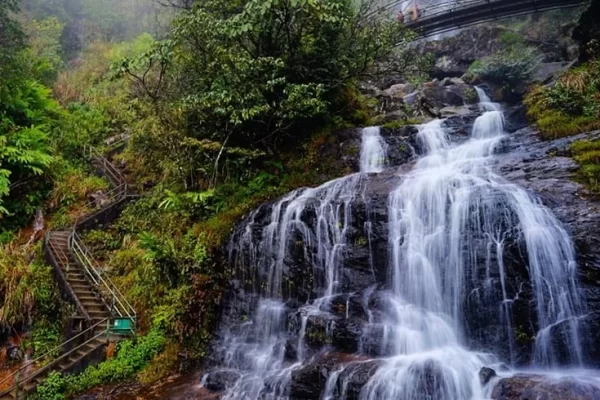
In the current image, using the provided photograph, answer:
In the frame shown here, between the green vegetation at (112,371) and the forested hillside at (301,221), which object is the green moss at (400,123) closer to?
the forested hillside at (301,221)

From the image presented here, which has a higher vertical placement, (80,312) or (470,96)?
(470,96)

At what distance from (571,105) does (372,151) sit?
16.9 ft

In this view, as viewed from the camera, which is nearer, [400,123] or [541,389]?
[541,389]

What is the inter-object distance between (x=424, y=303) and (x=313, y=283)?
2.31 meters

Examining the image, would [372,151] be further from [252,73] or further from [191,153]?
[191,153]

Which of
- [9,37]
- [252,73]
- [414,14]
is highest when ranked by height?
[414,14]

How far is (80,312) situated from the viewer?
34.8ft

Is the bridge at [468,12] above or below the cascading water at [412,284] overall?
above

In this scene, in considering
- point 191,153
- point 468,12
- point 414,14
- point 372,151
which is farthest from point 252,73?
point 414,14

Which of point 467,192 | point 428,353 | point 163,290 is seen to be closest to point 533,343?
point 428,353

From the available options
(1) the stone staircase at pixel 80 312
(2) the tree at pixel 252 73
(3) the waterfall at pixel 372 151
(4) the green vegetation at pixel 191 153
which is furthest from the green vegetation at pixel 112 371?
(3) the waterfall at pixel 372 151

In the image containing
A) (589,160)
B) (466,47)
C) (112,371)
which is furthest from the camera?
(466,47)

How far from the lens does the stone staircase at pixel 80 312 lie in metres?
9.30

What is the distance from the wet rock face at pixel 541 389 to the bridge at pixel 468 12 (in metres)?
16.8
